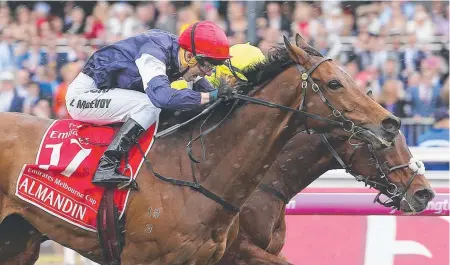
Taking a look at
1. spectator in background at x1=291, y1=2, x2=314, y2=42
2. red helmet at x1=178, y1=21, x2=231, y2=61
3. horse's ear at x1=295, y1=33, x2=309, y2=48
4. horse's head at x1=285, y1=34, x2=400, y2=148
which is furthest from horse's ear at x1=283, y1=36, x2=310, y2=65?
spectator in background at x1=291, y1=2, x2=314, y2=42

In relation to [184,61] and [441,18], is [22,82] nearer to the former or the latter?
[441,18]

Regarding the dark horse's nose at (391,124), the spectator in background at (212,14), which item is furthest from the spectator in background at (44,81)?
the dark horse's nose at (391,124)

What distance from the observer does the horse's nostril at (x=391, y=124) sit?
4.74m

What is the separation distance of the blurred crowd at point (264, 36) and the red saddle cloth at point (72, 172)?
4056 mm

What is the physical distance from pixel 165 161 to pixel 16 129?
97cm

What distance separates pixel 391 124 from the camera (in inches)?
187

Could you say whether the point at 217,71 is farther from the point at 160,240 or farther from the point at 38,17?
the point at 38,17

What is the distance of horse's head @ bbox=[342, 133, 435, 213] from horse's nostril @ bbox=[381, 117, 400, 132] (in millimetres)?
201

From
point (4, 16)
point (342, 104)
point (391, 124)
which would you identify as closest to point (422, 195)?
point (391, 124)

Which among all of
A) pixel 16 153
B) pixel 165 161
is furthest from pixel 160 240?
pixel 16 153

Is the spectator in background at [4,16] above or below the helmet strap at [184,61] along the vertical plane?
below

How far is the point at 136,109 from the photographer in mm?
5035

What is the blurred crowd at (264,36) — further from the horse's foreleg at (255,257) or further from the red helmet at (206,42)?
the red helmet at (206,42)

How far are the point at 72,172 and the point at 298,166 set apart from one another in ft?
4.93
